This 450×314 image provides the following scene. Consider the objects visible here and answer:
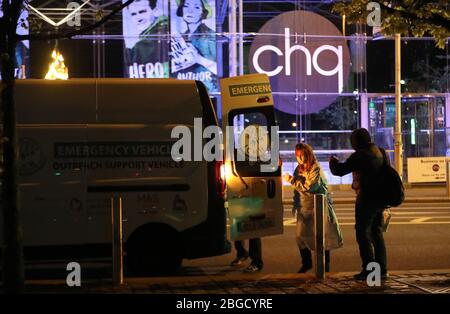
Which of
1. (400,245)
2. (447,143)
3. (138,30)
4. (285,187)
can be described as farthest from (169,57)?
(400,245)

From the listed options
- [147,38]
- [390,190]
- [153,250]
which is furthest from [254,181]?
[147,38]

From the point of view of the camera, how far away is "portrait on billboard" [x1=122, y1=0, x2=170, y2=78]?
2591cm

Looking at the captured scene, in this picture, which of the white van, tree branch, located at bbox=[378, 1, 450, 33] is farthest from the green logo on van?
tree branch, located at bbox=[378, 1, 450, 33]

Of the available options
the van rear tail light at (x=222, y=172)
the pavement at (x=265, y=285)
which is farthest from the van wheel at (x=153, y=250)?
the van rear tail light at (x=222, y=172)

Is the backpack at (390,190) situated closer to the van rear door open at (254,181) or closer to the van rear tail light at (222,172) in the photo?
the van rear door open at (254,181)

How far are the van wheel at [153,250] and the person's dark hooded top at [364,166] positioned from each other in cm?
229

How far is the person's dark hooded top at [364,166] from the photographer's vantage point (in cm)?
885

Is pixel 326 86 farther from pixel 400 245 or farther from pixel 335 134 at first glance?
pixel 400 245

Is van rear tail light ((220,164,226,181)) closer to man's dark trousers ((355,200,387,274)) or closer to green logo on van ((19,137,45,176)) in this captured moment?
man's dark trousers ((355,200,387,274))

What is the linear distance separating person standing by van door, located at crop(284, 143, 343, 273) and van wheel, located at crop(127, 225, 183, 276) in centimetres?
162

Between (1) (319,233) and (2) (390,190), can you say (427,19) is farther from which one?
(1) (319,233)

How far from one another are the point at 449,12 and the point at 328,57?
58.0ft

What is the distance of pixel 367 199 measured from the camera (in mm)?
8844

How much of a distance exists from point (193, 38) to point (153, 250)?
17.3m
